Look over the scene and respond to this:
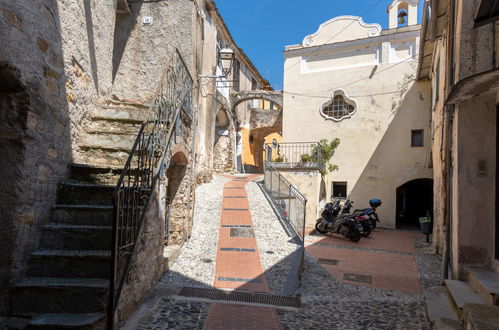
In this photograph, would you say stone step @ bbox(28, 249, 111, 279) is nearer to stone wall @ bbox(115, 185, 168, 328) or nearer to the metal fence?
stone wall @ bbox(115, 185, 168, 328)

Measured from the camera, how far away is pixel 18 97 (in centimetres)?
330

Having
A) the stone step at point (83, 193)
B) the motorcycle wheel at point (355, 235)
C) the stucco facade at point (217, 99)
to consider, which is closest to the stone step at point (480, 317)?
the stone step at point (83, 193)

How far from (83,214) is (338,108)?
1235cm

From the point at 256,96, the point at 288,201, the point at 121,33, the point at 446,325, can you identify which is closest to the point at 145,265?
the point at 446,325

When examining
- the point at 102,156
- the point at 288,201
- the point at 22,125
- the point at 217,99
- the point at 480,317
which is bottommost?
the point at 480,317

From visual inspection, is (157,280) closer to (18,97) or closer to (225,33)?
(18,97)

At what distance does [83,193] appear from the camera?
396 cm

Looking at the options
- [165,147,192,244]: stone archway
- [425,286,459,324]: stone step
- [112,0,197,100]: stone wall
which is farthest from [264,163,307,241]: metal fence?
[112,0,197,100]: stone wall

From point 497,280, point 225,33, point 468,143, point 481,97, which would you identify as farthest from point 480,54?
point 225,33

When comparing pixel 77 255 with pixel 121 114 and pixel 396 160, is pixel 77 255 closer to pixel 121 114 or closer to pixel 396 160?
pixel 121 114

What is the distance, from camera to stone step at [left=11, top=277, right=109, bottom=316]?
3010 millimetres

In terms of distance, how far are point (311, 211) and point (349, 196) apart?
6.83 feet

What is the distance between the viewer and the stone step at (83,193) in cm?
389

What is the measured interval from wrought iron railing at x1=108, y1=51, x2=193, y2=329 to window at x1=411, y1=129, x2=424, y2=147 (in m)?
9.64
